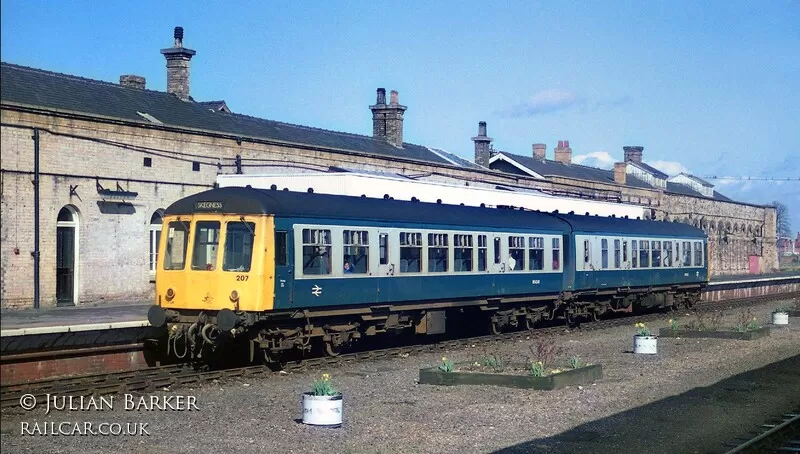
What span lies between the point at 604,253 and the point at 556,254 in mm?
3332

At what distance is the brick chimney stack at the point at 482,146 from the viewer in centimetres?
5316

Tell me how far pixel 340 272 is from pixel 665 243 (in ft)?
61.3

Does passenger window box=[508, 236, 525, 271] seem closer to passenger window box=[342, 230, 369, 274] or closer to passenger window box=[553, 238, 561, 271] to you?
passenger window box=[553, 238, 561, 271]

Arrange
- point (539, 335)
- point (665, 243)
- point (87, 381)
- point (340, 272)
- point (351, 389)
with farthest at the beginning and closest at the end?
point (665, 243), point (539, 335), point (340, 272), point (351, 389), point (87, 381)

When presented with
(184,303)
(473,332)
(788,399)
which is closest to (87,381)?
(184,303)

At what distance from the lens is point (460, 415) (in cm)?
1230

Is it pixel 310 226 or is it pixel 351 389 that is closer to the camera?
pixel 351 389

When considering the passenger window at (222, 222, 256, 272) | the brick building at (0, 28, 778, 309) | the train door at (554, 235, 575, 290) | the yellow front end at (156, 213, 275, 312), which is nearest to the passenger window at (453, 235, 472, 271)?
the train door at (554, 235, 575, 290)

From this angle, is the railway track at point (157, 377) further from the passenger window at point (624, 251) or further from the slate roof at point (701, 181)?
the slate roof at point (701, 181)

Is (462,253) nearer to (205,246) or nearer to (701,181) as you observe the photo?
(205,246)

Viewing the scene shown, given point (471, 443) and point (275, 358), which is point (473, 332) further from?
point (471, 443)

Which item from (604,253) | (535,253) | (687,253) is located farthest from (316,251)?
(687,253)

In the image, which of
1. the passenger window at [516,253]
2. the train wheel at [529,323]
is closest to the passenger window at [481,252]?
the passenger window at [516,253]

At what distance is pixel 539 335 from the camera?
2500cm
